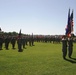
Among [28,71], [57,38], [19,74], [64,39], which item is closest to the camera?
[19,74]

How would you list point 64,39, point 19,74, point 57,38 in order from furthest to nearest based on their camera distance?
point 57,38, point 64,39, point 19,74

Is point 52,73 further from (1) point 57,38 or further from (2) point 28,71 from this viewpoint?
(1) point 57,38

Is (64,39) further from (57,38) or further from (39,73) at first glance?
(57,38)

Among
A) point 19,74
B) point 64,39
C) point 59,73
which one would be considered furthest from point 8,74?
point 64,39

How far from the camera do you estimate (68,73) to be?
42.2 feet

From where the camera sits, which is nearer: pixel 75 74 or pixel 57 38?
pixel 75 74

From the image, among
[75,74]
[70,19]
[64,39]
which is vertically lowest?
[75,74]

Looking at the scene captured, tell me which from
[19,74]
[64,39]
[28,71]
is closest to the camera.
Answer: [19,74]

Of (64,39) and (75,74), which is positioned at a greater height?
(64,39)

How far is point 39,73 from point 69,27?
12114 mm

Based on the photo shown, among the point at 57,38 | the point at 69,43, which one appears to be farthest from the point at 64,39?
the point at 57,38

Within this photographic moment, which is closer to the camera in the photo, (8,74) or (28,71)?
(8,74)

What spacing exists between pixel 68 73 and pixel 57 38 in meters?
55.9

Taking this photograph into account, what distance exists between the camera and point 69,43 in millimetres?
21688
